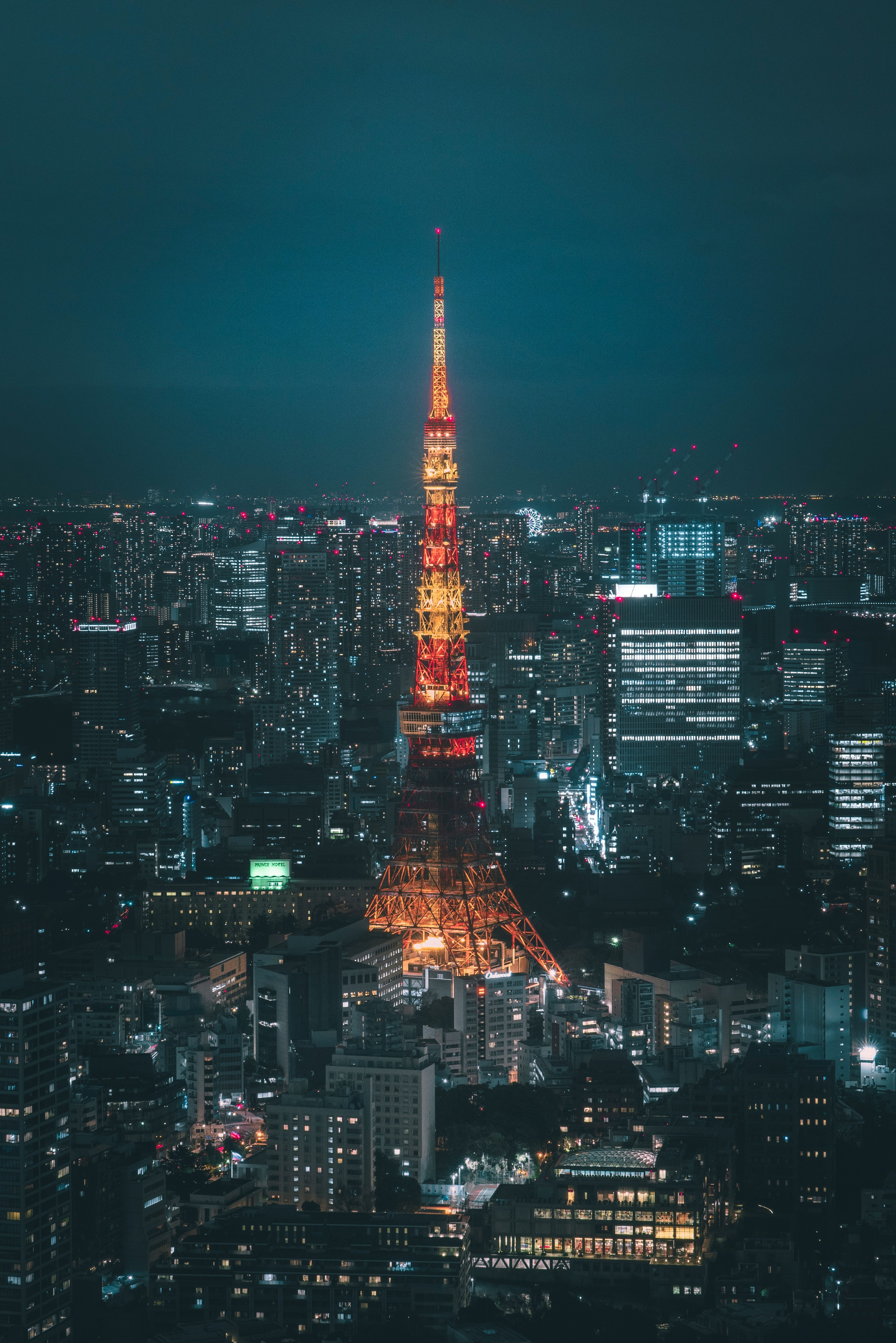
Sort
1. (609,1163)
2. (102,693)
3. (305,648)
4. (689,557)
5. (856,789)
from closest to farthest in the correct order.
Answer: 1. (609,1163)
2. (856,789)
3. (102,693)
4. (689,557)
5. (305,648)

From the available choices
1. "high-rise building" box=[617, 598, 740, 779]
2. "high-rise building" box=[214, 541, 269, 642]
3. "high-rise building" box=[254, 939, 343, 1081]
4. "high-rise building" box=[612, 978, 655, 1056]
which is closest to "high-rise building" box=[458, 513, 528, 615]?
"high-rise building" box=[214, 541, 269, 642]

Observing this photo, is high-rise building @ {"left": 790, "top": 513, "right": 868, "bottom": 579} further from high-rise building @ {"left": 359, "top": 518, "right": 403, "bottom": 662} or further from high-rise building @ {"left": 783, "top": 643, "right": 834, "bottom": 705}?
high-rise building @ {"left": 359, "top": 518, "right": 403, "bottom": 662}

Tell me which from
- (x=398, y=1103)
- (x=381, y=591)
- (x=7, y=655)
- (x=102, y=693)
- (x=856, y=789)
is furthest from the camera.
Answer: (x=381, y=591)

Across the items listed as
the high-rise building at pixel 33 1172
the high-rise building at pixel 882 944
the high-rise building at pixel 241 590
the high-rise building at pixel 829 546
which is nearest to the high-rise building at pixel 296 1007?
the high-rise building at pixel 33 1172

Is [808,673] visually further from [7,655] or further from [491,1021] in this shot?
[491,1021]

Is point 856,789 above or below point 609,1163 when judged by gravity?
above

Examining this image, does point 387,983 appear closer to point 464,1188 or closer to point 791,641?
point 464,1188

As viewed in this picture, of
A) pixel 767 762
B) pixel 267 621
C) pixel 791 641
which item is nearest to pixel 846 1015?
pixel 767 762

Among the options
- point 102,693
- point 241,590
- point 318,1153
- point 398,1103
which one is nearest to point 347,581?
point 241,590

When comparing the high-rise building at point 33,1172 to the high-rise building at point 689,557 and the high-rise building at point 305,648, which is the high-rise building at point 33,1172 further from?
the high-rise building at point 689,557
